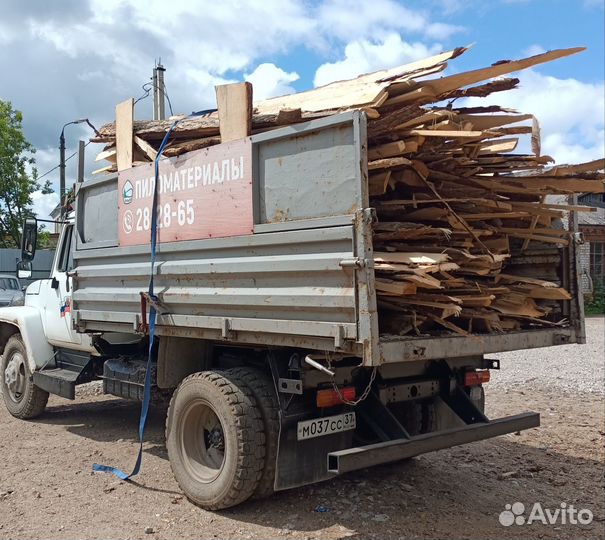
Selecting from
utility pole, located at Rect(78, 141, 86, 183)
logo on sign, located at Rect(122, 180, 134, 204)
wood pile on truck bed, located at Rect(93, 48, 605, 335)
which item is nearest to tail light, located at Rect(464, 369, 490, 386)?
wood pile on truck bed, located at Rect(93, 48, 605, 335)

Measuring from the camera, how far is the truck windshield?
18.5 metres

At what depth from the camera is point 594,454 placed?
6.14 metres

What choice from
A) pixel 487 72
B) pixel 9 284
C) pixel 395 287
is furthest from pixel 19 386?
pixel 9 284

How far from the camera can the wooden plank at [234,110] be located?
4641mm

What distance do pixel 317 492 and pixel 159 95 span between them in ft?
31.6

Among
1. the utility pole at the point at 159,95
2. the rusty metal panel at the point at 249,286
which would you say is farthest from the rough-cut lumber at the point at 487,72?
the utility pole at the point at 159,95

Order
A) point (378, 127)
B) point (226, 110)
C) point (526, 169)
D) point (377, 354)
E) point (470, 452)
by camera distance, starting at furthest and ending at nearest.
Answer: point (470, 452), point (526, 169), point (226, 110), point (378, 127), point (377, 354)

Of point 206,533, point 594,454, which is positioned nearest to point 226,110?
point 206,533

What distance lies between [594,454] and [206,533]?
3865 mm

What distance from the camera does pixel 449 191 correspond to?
4.68 meters

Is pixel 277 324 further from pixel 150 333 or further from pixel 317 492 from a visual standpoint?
pixel 317 492

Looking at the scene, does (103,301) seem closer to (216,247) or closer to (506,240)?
(216,247)

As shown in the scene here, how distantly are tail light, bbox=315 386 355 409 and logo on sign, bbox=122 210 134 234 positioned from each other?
2.32m

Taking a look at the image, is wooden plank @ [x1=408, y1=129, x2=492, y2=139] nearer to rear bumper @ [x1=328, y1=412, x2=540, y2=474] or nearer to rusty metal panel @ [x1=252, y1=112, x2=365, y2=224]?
rusty metal panel @ [x1=252, y1=112, x2=365, y2=224]
